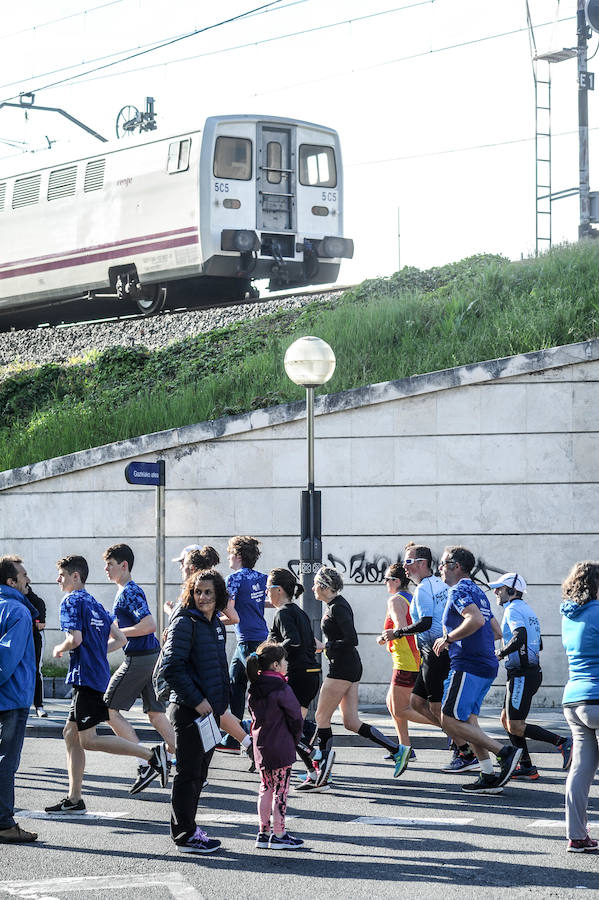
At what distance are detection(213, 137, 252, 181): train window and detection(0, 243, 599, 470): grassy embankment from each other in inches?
102

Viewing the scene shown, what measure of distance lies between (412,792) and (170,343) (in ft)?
41.6

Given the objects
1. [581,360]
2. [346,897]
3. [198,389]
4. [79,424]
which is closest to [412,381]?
[581,360]

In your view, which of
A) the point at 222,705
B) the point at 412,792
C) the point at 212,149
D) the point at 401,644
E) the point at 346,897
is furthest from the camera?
Result: the point at 212,149

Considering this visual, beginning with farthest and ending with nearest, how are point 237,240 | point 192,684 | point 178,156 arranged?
point 178,156 → point 237,240 → point 192,684

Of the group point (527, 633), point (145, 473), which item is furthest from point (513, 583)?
point (145, 473)

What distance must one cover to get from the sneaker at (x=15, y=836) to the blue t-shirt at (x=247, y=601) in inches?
130

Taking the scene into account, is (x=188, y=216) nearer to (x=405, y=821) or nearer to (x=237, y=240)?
(x=237, y=240)

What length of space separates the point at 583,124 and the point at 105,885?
16778 mm

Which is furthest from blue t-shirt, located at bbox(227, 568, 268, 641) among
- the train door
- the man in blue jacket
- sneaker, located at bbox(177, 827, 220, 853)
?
the train door

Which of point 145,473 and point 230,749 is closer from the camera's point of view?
point 230,749

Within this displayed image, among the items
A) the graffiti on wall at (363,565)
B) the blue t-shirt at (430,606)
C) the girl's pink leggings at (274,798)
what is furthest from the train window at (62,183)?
the girl's pink leggings at (274,798)

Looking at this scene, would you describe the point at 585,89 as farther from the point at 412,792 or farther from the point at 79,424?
the point at 412,792

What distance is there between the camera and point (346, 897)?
5.86 m

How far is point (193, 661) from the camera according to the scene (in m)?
6.85
